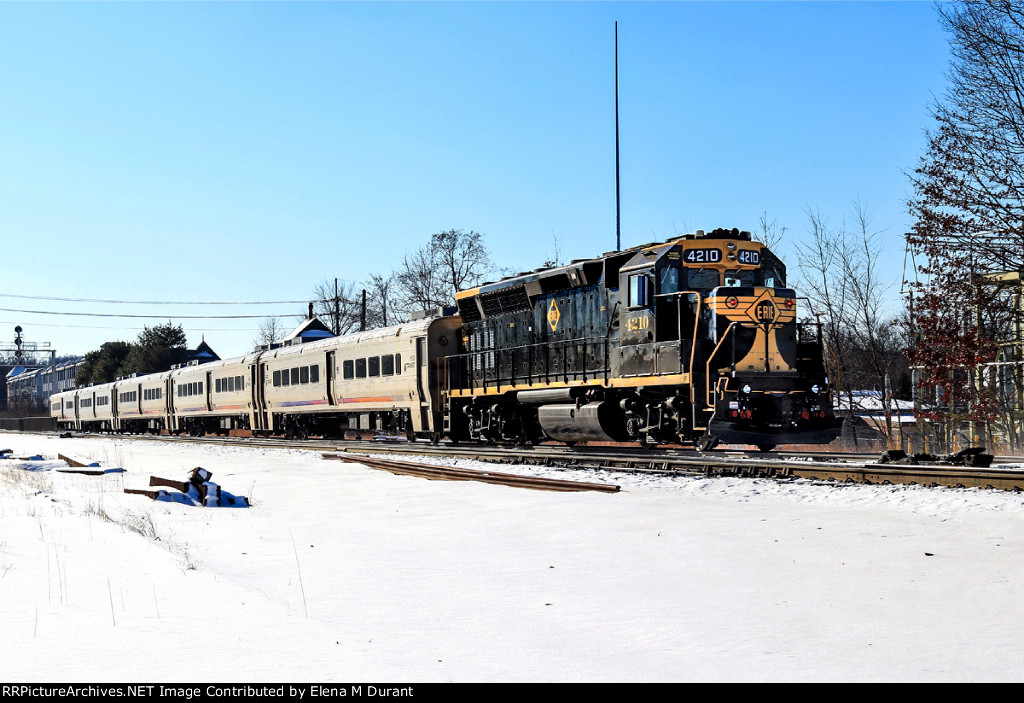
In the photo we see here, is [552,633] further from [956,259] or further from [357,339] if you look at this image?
[357,339]

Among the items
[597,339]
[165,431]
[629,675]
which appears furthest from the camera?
[165,431]

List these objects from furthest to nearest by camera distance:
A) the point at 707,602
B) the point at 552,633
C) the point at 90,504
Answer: the point at 90,504 < the point at 707,602 < the point at 552,633

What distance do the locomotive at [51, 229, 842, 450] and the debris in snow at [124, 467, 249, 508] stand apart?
24.3 ft

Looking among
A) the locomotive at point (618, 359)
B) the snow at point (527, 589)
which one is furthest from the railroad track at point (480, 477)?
the locomotive at point (618, 359)

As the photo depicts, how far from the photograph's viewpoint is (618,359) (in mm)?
17312

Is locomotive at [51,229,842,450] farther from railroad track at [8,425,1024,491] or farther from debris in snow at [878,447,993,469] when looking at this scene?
debris in snow at [878,447,993,469]

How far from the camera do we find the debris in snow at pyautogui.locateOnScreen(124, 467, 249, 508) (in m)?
12.1

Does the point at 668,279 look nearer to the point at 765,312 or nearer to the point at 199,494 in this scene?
the point at 765,312

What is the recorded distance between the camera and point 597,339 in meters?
18.1

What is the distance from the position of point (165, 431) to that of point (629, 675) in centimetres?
5138

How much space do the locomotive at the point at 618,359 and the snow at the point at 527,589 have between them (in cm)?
369

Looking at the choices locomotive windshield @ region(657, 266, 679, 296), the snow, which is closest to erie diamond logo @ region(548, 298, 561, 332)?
locomotive windshield @ region(657, 266, 679, 296)

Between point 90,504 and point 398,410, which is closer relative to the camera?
point 90,504
